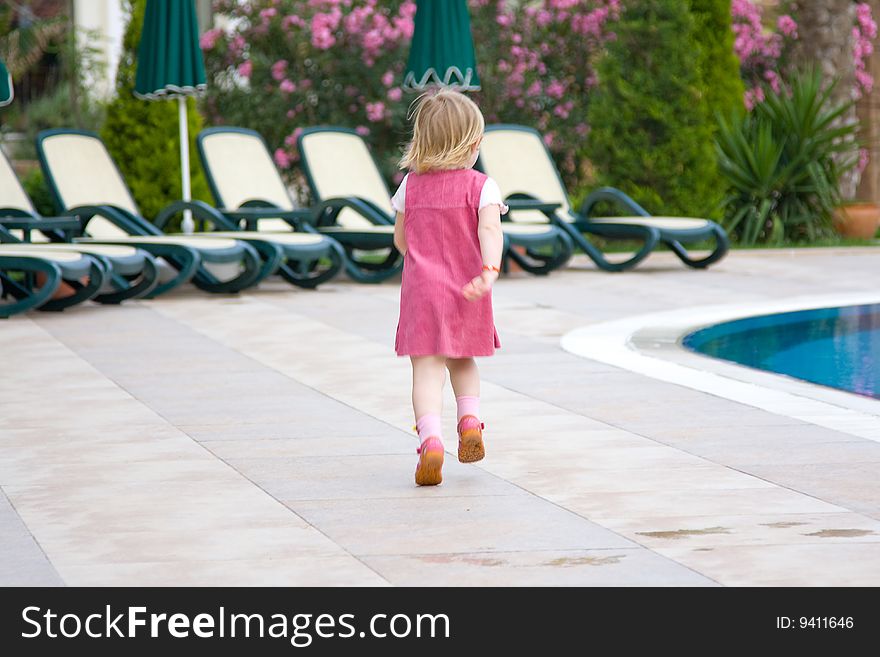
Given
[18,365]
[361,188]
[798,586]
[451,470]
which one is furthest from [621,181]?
[798,586]

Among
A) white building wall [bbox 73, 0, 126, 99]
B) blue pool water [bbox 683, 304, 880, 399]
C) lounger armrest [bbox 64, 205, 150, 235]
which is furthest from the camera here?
white building wall [bbox 73, 0, 126, 99]

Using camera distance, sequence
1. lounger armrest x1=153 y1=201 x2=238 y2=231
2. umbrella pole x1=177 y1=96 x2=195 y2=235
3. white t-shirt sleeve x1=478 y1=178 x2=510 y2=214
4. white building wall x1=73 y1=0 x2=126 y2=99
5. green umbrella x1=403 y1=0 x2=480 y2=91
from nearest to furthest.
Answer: white t-shirt sleeve x1=478 y1=178 x2=510 y2=214 < lounger armrest x1=153 y1=201 x2=238 y2=231 < umbrella pole x1=177 y1=96 x2=195 y2=235 < green umbrella x1=403 y1=0 x2=480 y2=91 < white building wall x1=73 y1=0 x2=126 y2=99

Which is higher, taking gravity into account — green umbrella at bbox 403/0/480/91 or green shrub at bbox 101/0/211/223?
green umbrella at bbox 403/0/480/91

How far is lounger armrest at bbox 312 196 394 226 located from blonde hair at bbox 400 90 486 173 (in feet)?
24.2

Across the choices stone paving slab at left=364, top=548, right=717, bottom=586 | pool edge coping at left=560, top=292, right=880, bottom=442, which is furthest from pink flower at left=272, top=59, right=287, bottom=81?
stone paving slab at left=364, top=548, right=717, bottom=586

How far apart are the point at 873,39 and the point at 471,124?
15070mm

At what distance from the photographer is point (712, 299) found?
1130 centimetres

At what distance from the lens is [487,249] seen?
16.7 feet

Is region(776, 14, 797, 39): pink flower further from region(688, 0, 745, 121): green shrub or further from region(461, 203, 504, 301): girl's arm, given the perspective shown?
region(461, 203, 504, 301): girl's arm

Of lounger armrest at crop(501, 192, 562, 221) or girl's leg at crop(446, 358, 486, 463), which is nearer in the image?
girl's leg at crop(446, 358, 486, 463)

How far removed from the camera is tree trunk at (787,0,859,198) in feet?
58.7

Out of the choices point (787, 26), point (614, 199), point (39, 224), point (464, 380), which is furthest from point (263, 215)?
point (787, 26)

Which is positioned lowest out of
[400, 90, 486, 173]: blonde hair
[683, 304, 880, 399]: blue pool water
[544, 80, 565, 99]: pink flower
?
[683, 304, 880, 399]: blue pool water
